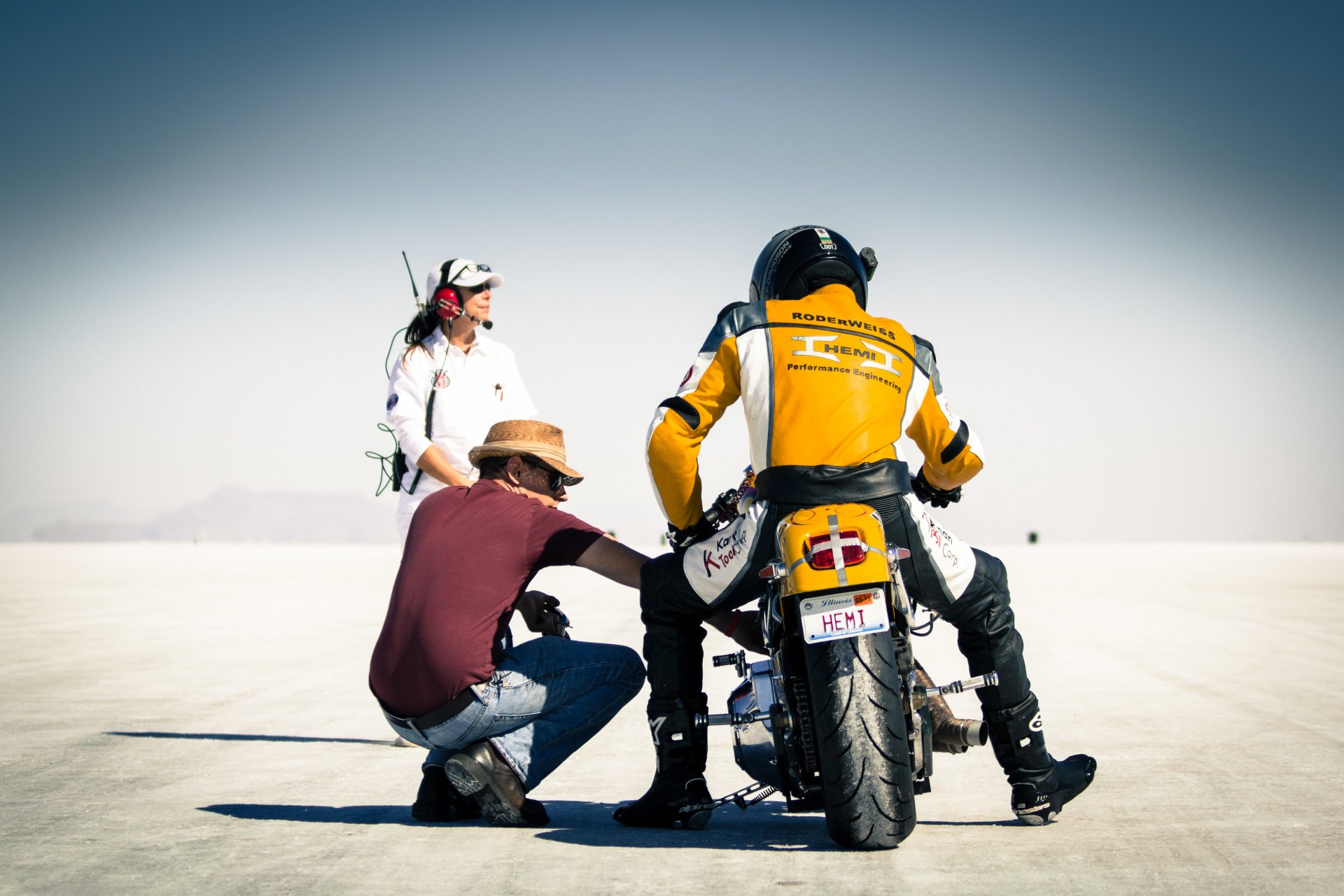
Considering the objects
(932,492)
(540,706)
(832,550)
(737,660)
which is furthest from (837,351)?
(540,706)

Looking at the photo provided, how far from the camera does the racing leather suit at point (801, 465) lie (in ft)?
13.1

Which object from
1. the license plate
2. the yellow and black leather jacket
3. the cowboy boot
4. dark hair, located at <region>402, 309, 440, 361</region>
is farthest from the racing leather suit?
dark hair, located at <region>402, 309, 440, 361</region>

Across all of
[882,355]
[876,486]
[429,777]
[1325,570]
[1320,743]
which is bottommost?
[1325,570]

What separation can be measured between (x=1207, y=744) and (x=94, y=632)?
9.35 meters

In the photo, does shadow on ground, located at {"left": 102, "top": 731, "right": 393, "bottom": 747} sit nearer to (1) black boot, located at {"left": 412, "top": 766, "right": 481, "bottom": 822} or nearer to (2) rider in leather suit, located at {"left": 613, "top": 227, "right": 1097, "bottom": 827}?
(1) black boot, located at {"left": 412, "top": 766, "right": 481, "bottom": 822}

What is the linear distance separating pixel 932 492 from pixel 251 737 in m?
3.54

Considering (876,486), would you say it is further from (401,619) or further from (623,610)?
(623,610)

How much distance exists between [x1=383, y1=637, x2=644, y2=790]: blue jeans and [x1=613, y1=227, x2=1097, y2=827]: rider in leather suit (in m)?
0.31

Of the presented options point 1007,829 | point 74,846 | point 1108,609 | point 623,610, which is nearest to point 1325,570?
point 1108,609

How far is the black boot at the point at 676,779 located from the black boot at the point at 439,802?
1.87 feet

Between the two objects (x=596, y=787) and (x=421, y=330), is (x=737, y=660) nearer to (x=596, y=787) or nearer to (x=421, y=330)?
(x=596, y=787)

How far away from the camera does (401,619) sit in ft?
14.4

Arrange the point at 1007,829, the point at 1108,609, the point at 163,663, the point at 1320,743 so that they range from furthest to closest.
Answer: the point at 1108,609, the point at 163,663, the point at 1320,743, the point at 1007,829

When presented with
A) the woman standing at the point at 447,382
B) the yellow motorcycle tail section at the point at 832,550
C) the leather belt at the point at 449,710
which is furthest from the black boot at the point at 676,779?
the woman standing at the point at 447,382
